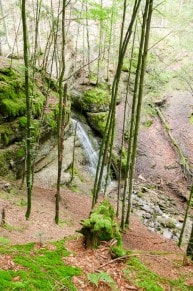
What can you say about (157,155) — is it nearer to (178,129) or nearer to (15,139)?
(178,129)

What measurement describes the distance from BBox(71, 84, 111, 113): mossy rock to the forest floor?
5868mm

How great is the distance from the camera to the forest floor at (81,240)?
454 centimetres

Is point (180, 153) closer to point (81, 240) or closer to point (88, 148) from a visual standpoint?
point (88, 148)

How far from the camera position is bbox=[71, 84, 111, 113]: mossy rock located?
17.3 metres

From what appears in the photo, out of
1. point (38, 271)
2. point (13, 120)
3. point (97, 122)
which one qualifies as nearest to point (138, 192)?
point (97, 122)

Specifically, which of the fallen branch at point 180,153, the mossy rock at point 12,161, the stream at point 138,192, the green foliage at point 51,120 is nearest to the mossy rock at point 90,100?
the stream at point 138,192

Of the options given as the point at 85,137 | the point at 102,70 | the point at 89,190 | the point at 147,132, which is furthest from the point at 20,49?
the point at 89,190

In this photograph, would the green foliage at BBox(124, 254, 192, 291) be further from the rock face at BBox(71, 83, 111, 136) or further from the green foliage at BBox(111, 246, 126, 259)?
the rock face at BBox(71, 83, 111, 136)

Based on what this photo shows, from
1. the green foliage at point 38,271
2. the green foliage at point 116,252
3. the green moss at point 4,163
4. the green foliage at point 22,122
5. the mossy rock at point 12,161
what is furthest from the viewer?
the green foliage at point 22,122

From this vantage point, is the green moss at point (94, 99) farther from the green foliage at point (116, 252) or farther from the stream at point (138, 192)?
the green foliage at point (116, 252)

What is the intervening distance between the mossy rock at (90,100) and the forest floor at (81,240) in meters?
5.87

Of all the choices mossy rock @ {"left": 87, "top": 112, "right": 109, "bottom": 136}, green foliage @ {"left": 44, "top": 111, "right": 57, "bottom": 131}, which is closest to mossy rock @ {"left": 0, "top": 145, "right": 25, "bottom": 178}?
green foliage @ {"left": 44, "top": 111, "right": 57, "bottom": 131}

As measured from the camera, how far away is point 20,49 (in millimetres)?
21172

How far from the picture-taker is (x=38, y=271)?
12.6 feet
